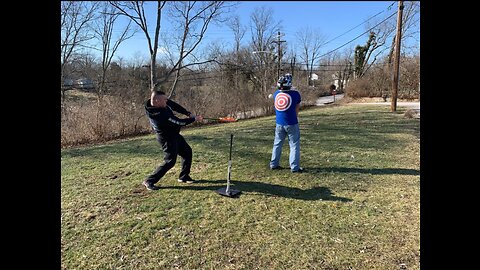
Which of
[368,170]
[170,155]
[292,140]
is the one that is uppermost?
[292,140]

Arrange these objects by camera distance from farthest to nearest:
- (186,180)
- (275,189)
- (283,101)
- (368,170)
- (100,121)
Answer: (100,121) < (368,170) < (283,101) < (186,180) < (275,189)

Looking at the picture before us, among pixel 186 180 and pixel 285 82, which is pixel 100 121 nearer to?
pixel 186 180

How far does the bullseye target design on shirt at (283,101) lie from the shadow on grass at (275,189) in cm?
161

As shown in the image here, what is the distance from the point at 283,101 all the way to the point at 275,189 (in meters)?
1.83

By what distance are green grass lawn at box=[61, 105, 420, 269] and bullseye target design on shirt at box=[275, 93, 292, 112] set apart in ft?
4.63

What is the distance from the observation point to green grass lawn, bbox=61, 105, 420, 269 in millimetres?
3357

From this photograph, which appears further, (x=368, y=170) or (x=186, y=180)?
(x=368, y=170)

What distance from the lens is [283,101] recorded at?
606 cm

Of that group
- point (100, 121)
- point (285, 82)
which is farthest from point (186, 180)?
point (100, 121)
